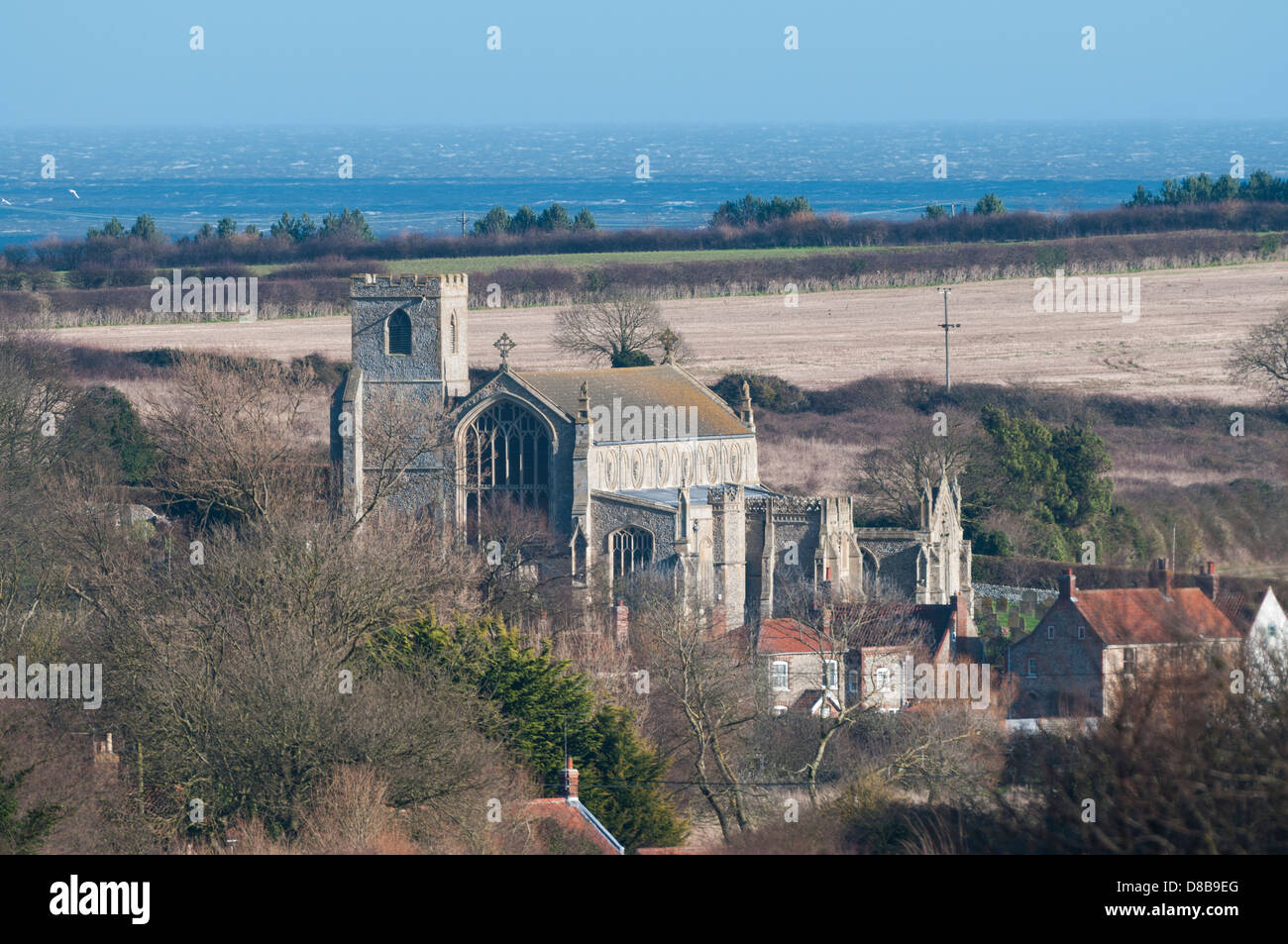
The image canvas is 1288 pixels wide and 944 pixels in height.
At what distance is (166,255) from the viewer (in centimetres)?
13362

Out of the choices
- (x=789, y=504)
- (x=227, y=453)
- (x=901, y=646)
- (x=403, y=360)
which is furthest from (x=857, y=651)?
(x=403, y=360)

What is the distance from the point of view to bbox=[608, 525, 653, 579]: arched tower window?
62094 mm

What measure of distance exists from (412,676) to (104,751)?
19.0ft

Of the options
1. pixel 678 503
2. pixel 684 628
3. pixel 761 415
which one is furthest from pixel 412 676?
pixel 761 415

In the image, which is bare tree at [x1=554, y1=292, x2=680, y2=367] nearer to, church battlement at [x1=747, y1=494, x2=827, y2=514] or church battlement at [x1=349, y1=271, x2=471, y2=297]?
church battlement at [x1=349, y1=271, x2=471, y2=297]

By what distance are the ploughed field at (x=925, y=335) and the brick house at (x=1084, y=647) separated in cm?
4299

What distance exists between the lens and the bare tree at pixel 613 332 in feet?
309

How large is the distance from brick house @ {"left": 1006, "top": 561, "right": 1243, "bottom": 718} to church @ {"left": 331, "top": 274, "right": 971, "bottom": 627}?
784cm

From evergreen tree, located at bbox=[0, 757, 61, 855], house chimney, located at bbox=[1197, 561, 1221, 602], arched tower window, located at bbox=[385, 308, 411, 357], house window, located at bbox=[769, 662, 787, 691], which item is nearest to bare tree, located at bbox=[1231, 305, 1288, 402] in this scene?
arched tower window, located at bbox=[385, 308, 411, 357]

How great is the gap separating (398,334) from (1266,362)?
1581 inches

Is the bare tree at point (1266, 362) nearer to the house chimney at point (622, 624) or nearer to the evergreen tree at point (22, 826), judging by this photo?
the house chimney at point (622, 624)

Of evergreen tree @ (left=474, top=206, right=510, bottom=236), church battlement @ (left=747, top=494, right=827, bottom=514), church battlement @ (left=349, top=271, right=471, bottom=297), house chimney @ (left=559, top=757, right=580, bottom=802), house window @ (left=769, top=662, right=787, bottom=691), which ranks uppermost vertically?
evergreen tree @ (left=474, top=206, right=510, bottom=236)

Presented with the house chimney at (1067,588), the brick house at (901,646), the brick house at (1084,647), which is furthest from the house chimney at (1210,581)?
the house chimney at (1067,588)
